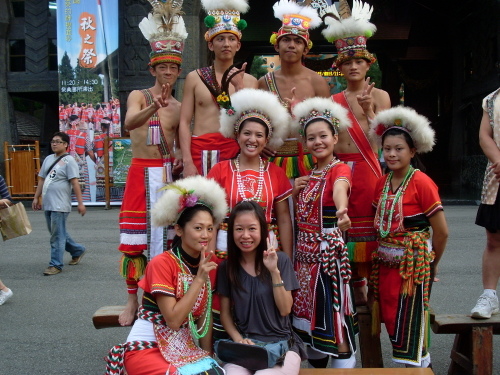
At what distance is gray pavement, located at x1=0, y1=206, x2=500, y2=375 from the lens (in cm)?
415

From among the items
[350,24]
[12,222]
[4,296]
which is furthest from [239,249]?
[12,222]

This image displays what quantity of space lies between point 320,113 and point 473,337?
179 cm

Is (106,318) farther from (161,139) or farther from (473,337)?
(473,337)

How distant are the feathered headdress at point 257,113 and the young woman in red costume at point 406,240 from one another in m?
0.65

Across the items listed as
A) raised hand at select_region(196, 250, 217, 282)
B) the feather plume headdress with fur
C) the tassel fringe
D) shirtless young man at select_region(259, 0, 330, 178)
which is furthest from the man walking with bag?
raised hand at select_region(196, 250, 217, 282)

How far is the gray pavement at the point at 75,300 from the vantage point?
13.6ft

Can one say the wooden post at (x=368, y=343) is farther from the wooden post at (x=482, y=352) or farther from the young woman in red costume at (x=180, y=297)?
the young woman in red costume at (x=180, y=297)

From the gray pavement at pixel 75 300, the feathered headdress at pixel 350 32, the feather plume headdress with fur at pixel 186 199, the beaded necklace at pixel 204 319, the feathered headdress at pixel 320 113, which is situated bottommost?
the gray pavement at pixel 75 300

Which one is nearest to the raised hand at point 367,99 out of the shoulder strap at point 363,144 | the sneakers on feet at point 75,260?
the shoulder strap at point 363,144

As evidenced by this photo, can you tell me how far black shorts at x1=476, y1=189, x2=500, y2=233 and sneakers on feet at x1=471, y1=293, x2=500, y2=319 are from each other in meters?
0.50

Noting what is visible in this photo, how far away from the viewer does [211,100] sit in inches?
159

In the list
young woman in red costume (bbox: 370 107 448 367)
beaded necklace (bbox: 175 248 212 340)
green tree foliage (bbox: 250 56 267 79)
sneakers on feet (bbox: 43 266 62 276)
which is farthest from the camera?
green tree foliage (bbox: 250 56 267 79)

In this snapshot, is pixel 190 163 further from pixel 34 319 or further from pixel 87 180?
pixel 87 180

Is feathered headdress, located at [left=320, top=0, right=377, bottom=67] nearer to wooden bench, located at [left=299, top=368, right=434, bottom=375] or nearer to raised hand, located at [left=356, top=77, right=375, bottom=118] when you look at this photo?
raised hand, located at [left=356, top=77, right=375, bottom=118]
